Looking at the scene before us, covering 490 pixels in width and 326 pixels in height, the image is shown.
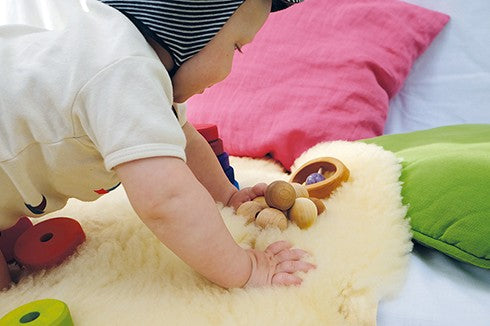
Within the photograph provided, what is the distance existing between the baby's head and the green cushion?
0.29 meters

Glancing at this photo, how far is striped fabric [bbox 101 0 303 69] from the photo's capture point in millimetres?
596

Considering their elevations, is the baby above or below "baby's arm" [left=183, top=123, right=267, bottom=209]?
above

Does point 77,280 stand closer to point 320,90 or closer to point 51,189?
point 51,189

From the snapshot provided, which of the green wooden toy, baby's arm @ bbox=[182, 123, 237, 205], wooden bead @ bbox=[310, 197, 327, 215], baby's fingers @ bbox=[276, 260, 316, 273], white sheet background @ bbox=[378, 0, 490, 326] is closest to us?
the green wooden toy

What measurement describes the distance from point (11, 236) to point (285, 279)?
41 centimetres

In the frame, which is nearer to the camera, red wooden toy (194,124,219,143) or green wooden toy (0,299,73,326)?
green wooden toy (0,299,73,326)

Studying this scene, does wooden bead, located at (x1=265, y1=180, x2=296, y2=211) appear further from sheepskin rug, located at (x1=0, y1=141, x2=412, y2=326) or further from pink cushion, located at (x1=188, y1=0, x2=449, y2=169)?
pink cushion, located at (x1=188, y1=0, x2=449, y2=169)

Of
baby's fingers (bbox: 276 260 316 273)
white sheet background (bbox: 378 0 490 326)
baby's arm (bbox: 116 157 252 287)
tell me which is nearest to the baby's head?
baby's arm (bbox: 116 157 252 287)


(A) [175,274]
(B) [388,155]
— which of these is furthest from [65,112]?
(B) [388,155]

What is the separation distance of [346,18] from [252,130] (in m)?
0.36

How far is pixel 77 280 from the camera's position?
0.60 metres

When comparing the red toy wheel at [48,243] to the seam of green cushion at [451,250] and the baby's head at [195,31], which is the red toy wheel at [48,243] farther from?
the seam of green cushion at [451,250]

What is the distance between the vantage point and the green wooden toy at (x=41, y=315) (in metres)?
0.48

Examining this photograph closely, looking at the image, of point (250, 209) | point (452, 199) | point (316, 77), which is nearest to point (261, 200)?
point (250, 209)
